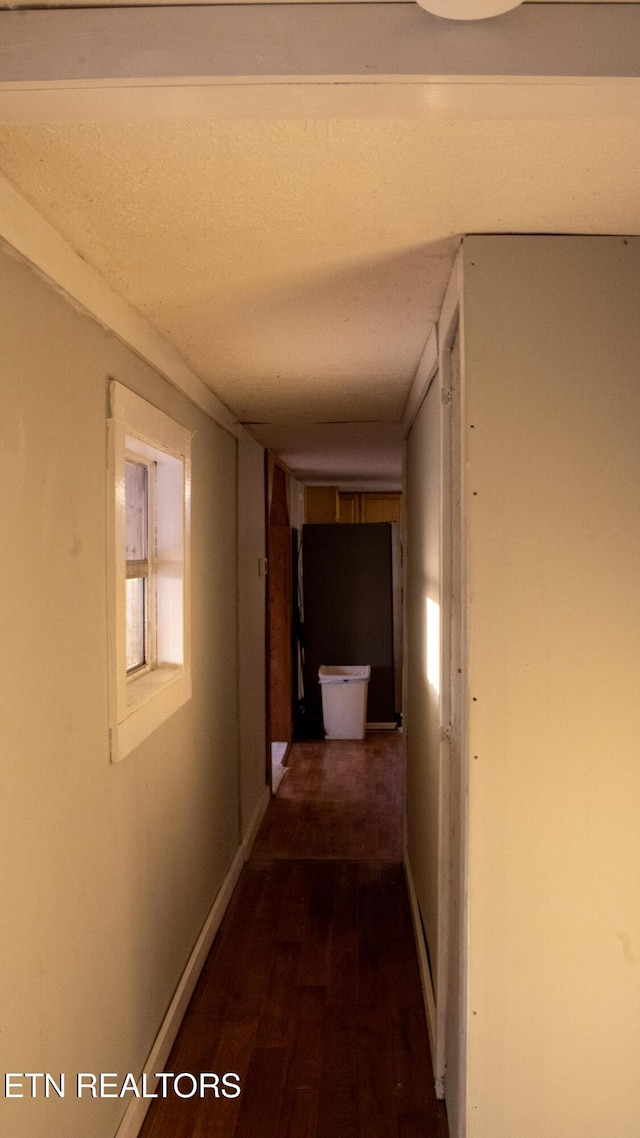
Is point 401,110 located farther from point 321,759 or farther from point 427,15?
point 321,759

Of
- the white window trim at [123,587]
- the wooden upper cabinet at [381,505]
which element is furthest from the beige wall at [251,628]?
the wooden upper cabinet at [381,505]

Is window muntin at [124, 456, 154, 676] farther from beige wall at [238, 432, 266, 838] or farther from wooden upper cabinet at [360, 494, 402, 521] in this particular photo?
wooden upper cabinet at [360, 494, 402, 521]

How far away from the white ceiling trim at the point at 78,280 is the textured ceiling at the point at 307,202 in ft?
0.11

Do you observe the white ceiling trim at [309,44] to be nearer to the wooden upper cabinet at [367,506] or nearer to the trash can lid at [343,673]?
the trash can lid at [343,673]

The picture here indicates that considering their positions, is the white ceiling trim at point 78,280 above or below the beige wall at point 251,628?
above

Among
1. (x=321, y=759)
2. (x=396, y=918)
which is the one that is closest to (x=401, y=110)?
(x=396, y=918)

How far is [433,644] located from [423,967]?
1.27m

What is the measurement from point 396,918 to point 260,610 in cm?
212

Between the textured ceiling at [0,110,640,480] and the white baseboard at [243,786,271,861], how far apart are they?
2882mm

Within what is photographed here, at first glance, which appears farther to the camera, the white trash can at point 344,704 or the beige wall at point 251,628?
the white trash can at point 344,704

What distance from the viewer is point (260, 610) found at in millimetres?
5207

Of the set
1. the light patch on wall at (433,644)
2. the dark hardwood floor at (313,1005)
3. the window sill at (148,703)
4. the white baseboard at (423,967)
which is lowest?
the dark hardwood floor at (313,1005)

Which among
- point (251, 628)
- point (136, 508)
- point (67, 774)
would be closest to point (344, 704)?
point (251, 628)

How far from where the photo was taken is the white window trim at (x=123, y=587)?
2.13 meters
